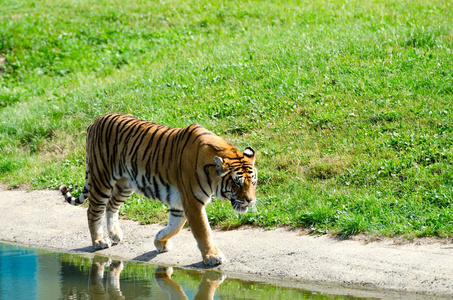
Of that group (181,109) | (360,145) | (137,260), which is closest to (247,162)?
(137,260)

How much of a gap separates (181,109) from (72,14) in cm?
862

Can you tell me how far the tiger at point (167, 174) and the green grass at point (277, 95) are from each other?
100cm

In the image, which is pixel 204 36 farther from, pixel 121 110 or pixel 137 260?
pixel 137 260

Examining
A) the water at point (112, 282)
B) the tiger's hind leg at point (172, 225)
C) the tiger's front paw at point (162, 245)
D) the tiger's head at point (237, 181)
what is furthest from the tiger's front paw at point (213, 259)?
the tiger's front paw at point (162, 245)

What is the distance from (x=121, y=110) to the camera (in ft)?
40.0

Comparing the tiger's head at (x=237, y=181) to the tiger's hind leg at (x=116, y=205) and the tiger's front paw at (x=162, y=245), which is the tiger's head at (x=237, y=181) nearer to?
the tiger's front paw at (x=162, y=245)

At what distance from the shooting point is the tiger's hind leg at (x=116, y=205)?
787cm

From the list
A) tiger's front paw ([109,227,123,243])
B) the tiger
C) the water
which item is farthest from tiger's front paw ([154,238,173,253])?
tiger's front paw ([109,227,123,243])

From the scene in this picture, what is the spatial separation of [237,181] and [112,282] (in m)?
1.56

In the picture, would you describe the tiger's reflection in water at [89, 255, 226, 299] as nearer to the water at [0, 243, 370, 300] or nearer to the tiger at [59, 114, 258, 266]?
the water at [0, 243, 370, 300]

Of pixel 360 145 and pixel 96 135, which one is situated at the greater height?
pixel 96 135

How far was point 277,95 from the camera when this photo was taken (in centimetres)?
1138

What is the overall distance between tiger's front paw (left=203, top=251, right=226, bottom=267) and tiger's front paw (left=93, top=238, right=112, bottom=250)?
5.13 ft

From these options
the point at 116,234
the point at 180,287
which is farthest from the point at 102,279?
the point at 116,234
